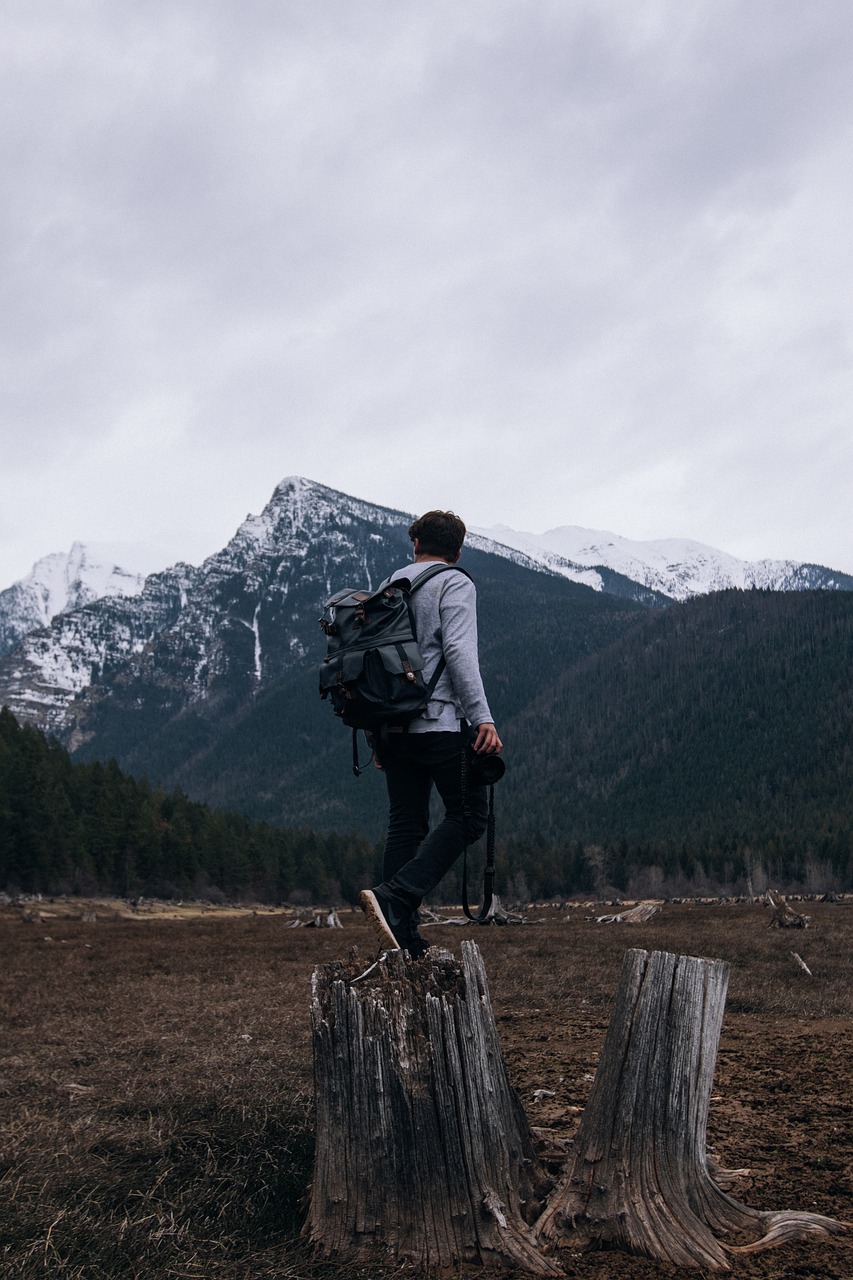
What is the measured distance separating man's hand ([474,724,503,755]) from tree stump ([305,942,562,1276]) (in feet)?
3.82

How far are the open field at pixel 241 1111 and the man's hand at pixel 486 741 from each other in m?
1.89

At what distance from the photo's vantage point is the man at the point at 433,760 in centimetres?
481

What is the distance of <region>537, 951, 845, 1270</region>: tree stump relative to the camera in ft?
11.7

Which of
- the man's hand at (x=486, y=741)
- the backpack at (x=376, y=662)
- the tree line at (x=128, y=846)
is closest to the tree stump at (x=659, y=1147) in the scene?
the man's hand at (x=486, y=741)

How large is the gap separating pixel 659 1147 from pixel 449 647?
2.58 m

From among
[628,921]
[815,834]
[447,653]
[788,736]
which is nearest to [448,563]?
[447,653]

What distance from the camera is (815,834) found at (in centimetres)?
9850

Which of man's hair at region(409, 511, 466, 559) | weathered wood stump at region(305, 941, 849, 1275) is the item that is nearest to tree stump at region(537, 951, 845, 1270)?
weathered wood stump at region(305, 941, 849, 1275)

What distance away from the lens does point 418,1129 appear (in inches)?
151

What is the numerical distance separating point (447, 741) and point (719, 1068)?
111 inches

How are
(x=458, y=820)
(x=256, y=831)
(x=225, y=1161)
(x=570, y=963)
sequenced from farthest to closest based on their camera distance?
(x=256, y=831)
(x=570, y=963)
(x=458, y=820)
(x=225, y=1161)

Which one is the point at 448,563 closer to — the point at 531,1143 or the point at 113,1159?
the point at 531,1143

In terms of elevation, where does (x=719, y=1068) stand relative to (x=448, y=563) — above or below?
below

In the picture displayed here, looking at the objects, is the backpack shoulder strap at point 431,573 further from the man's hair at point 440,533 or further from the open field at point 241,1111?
the open field at point 241,1111
